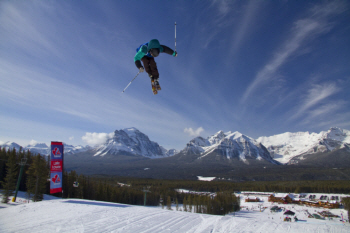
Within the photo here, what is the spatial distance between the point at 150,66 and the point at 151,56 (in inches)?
20.6

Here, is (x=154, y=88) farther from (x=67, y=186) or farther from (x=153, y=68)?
(x=67, y=186)

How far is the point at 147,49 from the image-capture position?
268 inches

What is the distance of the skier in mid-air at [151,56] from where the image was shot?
679 cm

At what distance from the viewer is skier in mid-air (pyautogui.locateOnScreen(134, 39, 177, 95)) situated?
679 centimetres

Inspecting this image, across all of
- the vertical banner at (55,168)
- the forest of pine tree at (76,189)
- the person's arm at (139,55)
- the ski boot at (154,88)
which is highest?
the person's arm at (139,55)

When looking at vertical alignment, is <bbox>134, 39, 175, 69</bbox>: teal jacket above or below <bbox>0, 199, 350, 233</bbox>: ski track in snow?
above

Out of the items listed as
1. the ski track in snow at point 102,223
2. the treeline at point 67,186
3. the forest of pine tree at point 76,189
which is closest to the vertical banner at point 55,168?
the ski track in snow at point 102,223

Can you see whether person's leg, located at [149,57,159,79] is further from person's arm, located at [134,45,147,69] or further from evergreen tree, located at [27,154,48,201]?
evergreen tree, located at [27,154,48,201]

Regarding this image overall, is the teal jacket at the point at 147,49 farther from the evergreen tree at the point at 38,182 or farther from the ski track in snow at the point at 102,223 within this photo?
the evergreen tree at the point at 38,182

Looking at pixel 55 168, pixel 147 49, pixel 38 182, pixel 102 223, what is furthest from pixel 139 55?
pixel 38 182

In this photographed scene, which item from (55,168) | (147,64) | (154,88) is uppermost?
(147,64)

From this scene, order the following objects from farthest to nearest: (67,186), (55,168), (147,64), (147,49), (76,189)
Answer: (76,189) < (67,186) < (55,168) < (147,64) < (147,49)

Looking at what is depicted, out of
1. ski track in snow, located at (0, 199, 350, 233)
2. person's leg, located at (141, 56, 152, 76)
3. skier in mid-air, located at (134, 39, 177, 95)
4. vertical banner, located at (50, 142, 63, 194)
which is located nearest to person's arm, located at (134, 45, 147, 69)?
skier in mid-air, located at (134, 39, 177, 95)

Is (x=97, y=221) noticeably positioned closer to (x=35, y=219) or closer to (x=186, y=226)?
(x=35, y=219)
